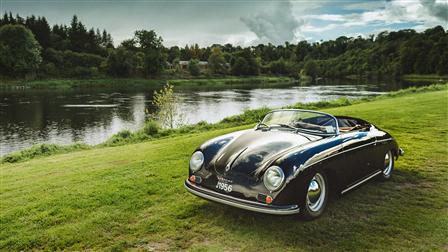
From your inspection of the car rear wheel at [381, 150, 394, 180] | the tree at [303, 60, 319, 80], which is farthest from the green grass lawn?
the tree at [303, 60, 319, 80]

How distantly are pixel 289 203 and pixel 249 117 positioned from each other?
640 inches

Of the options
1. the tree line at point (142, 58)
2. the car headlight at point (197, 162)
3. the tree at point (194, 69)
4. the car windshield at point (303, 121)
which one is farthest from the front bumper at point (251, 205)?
the tree at point (194, 69)

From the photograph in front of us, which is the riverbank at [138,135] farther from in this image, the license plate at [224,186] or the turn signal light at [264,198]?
the turn signal light at [264,198]

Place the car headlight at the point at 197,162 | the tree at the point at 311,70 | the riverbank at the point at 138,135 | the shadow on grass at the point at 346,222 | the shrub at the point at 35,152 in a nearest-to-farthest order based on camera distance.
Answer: the shadow on grass at the point at 346,222, the car headlight at the point at 197,162, the shrub at the point at 35,152, the riverbank at the point at 138,135, the tree at the point at 311,70

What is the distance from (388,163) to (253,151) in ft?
10.0

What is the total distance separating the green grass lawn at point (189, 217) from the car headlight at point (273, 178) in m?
0.59

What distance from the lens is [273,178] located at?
4.08m

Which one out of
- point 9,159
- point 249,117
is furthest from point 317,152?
point 249,117

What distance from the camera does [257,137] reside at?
503 cm

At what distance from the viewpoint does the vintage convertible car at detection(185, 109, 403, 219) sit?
4086mm

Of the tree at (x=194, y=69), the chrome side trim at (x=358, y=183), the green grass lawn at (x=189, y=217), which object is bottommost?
the green grass lawn at (x=189, y=217)

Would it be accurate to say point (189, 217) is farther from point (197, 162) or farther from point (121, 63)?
point (121, 63)

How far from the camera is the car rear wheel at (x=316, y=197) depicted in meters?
4.32

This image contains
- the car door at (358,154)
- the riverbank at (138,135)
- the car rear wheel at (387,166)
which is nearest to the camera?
the car door at (358,154)
